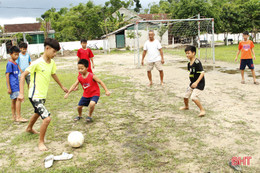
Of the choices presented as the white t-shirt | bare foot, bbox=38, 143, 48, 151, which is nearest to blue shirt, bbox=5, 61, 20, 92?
bare foot, bbox=38, 143, 48, 151

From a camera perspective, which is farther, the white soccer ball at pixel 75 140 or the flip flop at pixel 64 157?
the white soccer ball at pixel 75 140

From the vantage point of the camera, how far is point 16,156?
3.54 m

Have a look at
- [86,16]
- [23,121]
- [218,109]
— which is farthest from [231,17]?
[23,121]

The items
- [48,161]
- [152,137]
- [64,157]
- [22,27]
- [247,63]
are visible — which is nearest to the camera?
[48,161]

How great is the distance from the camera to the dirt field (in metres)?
3.16

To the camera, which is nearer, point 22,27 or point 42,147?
point 42,147

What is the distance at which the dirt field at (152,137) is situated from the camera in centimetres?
316

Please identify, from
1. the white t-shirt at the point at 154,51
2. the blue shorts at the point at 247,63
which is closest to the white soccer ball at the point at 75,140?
the white t-shirt at the point at 154,51

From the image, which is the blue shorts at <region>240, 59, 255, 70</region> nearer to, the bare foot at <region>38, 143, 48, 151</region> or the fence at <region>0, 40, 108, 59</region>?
the bare foot at <region>38, 143, 48, 151</region>

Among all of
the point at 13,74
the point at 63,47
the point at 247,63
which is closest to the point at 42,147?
the point at 13,74

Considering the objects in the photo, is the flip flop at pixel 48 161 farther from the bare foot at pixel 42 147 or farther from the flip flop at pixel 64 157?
the bare foot at pixel 42 147

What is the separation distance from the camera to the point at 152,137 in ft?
13.2

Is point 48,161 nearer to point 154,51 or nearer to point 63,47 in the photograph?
point 154,51

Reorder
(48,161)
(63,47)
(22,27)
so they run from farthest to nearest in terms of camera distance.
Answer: (22,27), (63,47), (48,161)
